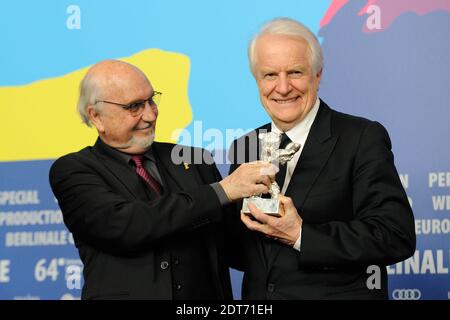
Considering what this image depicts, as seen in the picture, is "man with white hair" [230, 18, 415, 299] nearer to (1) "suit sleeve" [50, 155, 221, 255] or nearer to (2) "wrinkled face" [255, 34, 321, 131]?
(2) "wrinkled face" [255, 34, 321, 131]

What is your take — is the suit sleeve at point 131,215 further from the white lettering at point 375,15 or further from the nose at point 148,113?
the white lettering at point 375,15

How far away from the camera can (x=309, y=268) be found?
2215 millimetres

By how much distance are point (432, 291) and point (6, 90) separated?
2.31 m

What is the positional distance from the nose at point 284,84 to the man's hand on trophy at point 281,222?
1.14 ft

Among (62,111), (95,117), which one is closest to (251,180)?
(95,117)

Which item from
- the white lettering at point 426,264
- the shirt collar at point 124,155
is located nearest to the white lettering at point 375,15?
the white lettering at point 426,264

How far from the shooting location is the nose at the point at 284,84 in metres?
2.30

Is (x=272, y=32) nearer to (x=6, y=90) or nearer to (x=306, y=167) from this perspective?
(x=306, y=167)

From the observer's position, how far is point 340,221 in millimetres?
2240

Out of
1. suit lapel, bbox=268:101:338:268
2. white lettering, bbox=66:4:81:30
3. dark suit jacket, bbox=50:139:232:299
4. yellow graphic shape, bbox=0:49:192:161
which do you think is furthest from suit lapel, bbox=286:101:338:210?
white lettering, bbox=66:4:81:30

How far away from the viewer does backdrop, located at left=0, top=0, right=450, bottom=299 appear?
3721 millimetres

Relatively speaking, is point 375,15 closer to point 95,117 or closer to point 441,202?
point 441,202

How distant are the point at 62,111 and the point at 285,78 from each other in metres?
1.84
